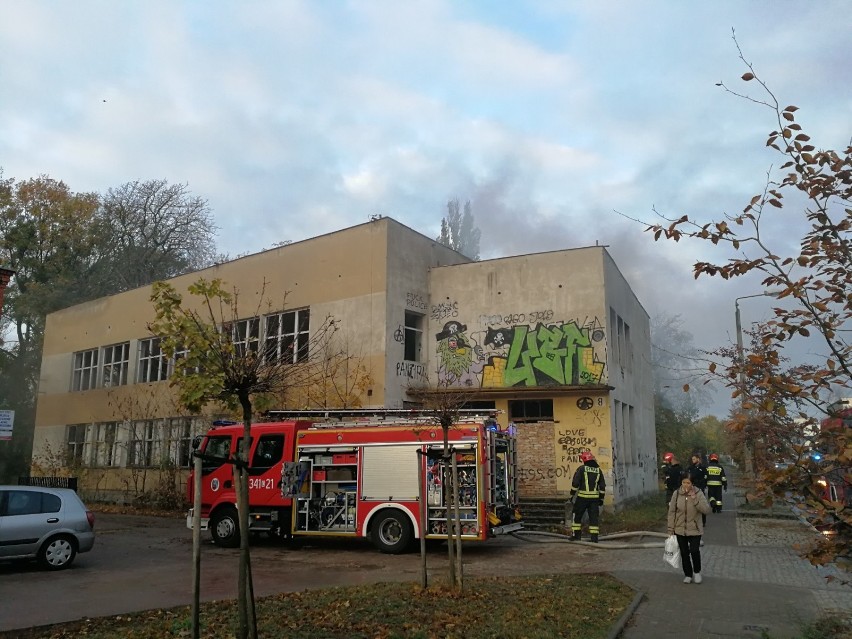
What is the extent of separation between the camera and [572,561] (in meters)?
12.3

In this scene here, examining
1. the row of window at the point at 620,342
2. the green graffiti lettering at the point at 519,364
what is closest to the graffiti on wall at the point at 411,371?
the green graffiti lettering at the point at 519,364

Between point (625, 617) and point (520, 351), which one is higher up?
point (520, 351)

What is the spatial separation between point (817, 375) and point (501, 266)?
1765 cm

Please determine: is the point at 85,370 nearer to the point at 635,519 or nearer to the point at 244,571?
the point at 635,519

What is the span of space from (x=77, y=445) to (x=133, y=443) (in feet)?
14.9

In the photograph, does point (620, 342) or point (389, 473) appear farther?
point (620, 342)

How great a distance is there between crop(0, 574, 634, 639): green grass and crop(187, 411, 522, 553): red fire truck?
3.87 meters

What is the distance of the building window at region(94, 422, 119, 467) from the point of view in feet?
94.6

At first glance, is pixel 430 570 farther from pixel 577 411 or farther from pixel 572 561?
pixel 577 411

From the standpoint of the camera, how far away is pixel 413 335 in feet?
73.1

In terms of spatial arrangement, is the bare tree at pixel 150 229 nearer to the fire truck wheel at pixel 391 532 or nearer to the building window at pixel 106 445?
the building window at pixel 106 445

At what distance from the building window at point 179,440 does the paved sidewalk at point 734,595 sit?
18.3 metres

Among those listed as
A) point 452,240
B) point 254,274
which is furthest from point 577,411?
point 452,240

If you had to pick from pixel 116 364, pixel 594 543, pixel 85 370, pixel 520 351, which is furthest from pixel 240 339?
pixel 85 370
